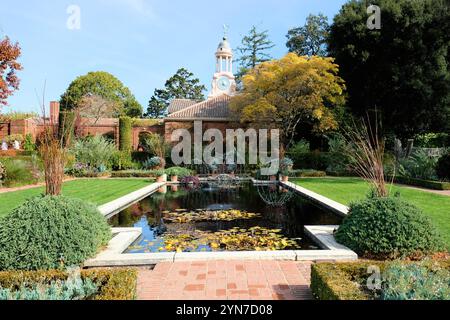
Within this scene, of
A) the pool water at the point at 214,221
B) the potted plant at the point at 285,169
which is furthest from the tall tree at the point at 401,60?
the pool water at the point at 214,221

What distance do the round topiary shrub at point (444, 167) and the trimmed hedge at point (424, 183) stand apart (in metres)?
0.98

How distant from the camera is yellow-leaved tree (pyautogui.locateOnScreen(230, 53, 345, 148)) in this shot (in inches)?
661

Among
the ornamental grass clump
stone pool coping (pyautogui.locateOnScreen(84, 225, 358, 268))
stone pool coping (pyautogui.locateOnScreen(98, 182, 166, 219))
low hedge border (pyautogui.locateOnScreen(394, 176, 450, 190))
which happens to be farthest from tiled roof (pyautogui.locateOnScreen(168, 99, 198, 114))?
the ornamental grass clump

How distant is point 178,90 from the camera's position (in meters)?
43.0

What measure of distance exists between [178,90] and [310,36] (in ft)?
60.4

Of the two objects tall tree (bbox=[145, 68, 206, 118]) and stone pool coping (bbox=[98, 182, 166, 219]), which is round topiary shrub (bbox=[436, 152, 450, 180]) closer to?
stone pool coping (bbox=[98, 182, 166, 219])

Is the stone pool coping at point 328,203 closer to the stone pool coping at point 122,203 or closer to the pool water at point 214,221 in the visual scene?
the pool water at point 214,221

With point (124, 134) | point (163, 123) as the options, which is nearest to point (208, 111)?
point (163, 123)

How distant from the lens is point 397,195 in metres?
4.76

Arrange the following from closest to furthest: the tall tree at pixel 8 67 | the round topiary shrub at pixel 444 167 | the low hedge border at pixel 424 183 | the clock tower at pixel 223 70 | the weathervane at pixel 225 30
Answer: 1. the low hedge border at pixel 424 183
2. the round topiary shrub at pixel 444 167
3. the tall tree at pixel 8 67
4. the clock tower at pixel 223 70
5. the weathervane at pixel 225 30

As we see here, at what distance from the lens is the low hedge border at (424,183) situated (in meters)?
10.8

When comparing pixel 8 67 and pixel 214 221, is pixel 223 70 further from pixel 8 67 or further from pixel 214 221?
pixel 214 221

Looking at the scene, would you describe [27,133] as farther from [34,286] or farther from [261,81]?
[34,286]
